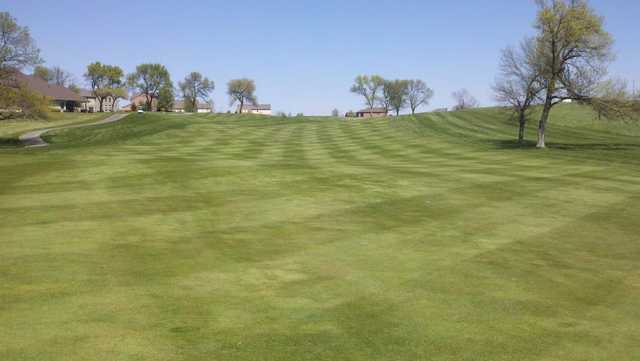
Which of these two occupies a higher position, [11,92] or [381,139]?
[11,92]

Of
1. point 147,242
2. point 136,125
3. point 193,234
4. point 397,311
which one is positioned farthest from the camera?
point 136,125

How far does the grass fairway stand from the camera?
24.4 ft

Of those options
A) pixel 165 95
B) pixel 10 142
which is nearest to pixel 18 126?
pixel 10 142

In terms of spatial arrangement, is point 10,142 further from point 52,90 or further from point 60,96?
point 60,96

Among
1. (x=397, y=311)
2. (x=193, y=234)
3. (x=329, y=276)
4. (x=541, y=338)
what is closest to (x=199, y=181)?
(x=193, y=234)

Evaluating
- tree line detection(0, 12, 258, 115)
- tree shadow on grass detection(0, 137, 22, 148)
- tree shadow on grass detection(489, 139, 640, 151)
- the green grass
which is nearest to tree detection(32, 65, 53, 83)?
tree line detection(0, 12, 258, 115)

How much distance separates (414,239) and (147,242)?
6554 mm

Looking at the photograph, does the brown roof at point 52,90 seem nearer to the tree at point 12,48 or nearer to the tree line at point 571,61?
the tree at point 12,48

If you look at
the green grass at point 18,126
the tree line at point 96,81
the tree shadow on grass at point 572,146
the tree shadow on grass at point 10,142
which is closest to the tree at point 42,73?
the tree line at point 96,81

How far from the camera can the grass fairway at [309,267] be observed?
743 cm

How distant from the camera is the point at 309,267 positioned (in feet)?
36.0

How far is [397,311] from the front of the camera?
8680 mm

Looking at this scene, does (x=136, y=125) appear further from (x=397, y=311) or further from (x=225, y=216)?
(x=397, y=311)

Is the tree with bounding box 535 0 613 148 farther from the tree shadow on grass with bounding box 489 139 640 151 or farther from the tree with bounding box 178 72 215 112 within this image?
the tree with bounding box 178 72 215 112
